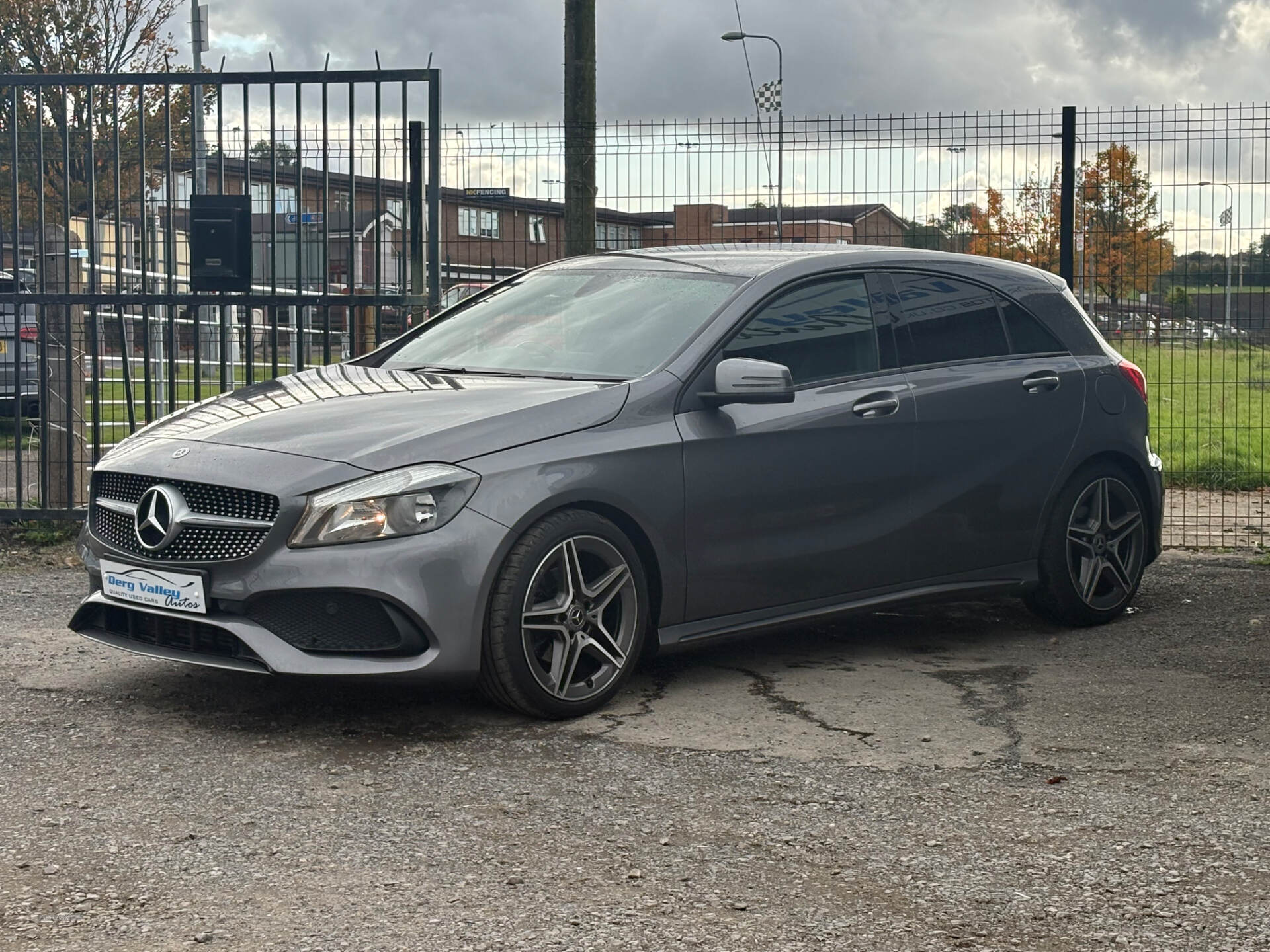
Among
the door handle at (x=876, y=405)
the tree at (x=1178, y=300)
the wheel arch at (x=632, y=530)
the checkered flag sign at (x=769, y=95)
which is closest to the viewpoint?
the wheel arch at (x=632, y=530)

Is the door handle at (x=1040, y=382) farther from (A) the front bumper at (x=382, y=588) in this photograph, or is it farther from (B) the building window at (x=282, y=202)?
(B) the building window at (x=282, y=202)

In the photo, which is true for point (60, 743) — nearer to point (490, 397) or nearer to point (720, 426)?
point (490, 397)

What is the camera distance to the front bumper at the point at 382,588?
486 cm

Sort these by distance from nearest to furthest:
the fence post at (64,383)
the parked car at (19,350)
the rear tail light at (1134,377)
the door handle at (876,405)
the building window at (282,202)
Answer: the door handle at (876,405), the rear tail light at (1134,377), the parked car at (19,350), the fence post at (64,383), the building window at (282,202)

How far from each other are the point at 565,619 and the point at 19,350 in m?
4.70

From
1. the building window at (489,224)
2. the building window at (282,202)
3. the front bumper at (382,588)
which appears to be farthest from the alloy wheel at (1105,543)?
the building window at (282,202)

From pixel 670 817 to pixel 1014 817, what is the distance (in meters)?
0.92

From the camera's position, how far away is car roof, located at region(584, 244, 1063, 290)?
6.30 metres

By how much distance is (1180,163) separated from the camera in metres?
9.52

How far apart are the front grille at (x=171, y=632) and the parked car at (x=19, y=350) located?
11.7 feet

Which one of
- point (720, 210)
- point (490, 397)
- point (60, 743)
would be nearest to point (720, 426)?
point (490, 397)

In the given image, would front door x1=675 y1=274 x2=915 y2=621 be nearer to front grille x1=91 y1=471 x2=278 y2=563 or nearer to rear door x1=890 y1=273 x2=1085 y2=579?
rear door x1=890 y1=273 x2=1085 y2=579

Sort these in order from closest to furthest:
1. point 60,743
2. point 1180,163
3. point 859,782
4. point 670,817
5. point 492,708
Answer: point 670,817
point 859,782
point 60,743
point 492,708
point 1180,163

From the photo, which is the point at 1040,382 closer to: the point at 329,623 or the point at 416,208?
the point at 329,623
